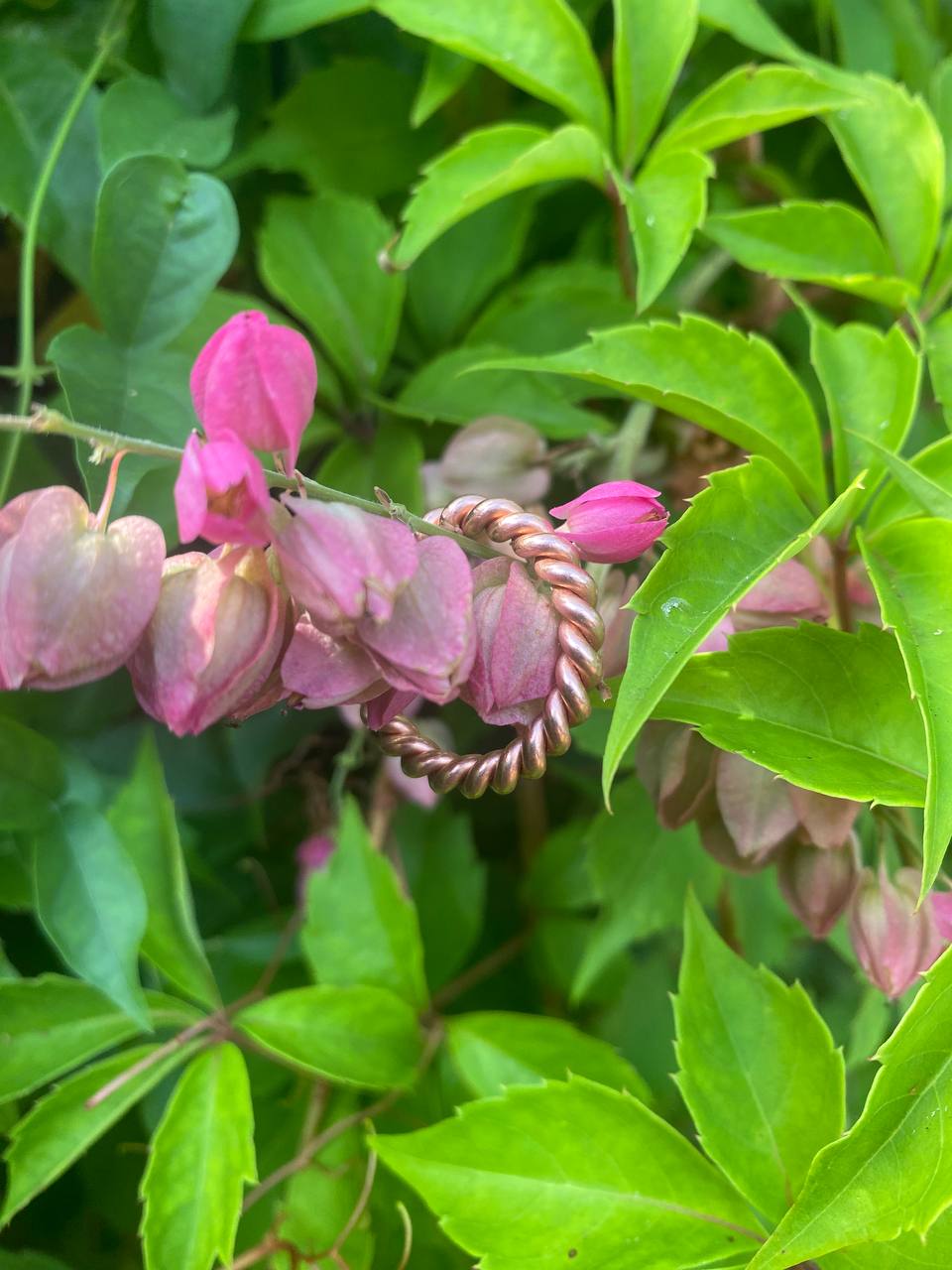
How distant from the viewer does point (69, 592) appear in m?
0.42

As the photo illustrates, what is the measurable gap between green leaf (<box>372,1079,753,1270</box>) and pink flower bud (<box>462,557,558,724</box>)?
26 centimetres

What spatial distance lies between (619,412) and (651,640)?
0.48m

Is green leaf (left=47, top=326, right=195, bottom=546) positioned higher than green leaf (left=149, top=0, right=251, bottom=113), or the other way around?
green leaf (left=149, top=0, right=251, bottom=113)

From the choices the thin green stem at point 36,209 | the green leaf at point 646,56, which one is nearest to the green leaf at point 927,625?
the green leaf at point 646,56

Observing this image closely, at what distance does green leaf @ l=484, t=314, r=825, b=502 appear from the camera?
23.3 inches

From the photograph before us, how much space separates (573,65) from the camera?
736 mm

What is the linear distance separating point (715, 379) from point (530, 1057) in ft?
1.51

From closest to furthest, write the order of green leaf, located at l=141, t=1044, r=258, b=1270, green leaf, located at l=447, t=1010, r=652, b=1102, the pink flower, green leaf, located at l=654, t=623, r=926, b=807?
the pink flower, green leaf, located at l=654, t=623, r=926, b=807, green leaf, located at l=141, t=1044, r=258, b=1270, green leaf, located at l=447, t=1010, r=652, b=1102

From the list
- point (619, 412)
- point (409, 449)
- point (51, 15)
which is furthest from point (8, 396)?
point (619, 412)

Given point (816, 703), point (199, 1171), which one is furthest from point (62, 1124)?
point (816, 703)

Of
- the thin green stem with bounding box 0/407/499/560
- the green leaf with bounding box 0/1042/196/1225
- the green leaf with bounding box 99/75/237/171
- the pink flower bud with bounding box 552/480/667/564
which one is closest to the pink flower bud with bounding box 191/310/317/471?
the thin green stem with bounding box 0/407/499/560

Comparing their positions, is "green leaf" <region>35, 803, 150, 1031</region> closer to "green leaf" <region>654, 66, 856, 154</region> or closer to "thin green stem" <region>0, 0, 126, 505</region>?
"thin green stem" <region>0, 0, 126, 505</region>

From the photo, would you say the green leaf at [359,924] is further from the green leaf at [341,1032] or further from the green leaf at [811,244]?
the green leaf at [811,244]

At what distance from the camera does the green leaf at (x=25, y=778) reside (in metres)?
0.70
